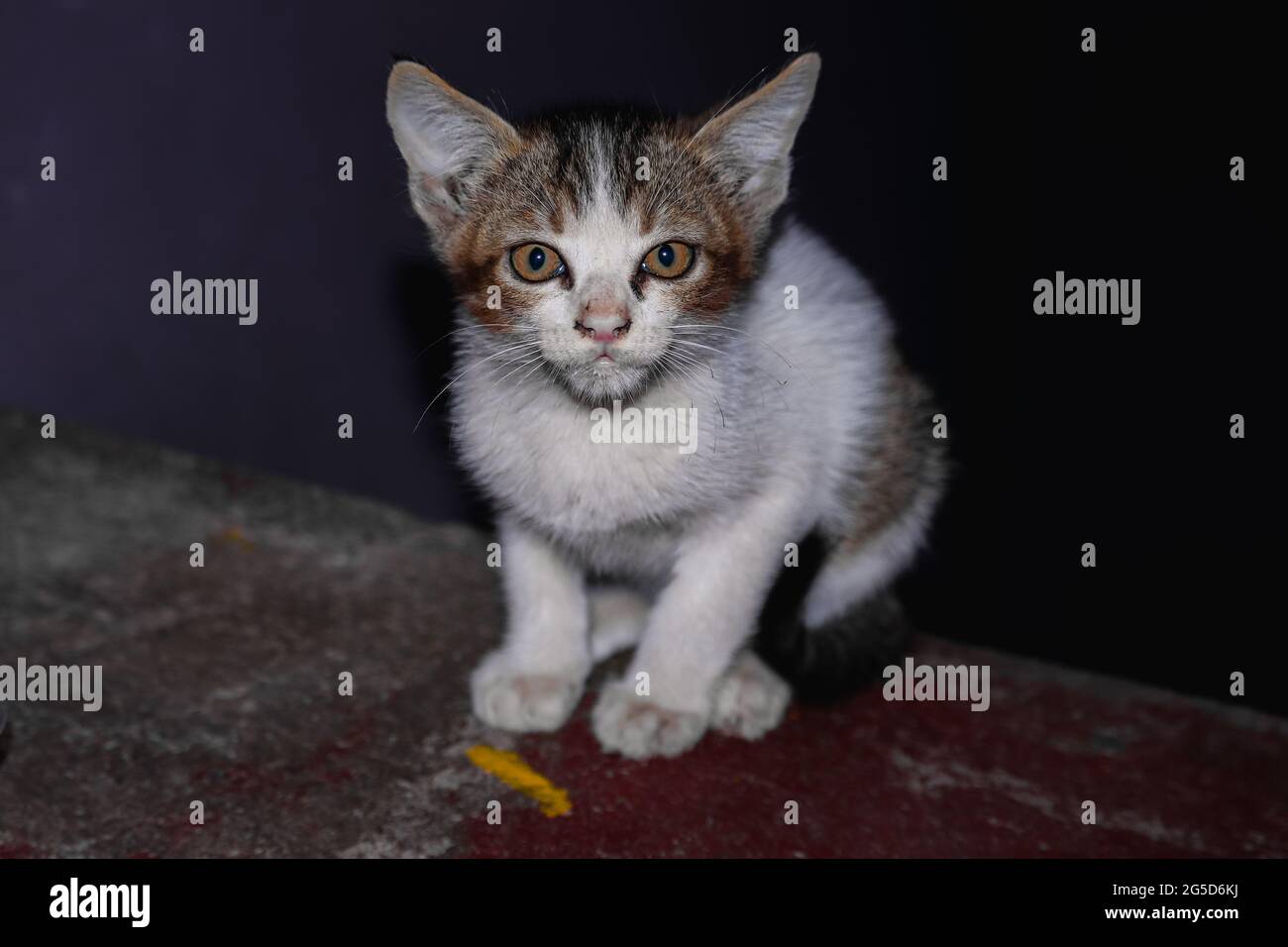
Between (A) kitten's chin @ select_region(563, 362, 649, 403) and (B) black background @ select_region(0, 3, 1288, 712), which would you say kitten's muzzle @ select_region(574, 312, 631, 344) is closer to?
(A) kitten's chin @ select_region(563, 362, 649, 403)

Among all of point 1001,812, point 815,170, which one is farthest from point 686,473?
point 815,170

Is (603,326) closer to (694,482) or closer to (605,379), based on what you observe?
(605,379)

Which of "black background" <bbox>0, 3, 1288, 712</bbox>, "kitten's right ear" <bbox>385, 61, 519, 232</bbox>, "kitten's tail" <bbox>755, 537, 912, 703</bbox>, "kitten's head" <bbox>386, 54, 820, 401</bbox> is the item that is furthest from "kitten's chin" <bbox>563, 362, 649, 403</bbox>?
"black background" <bbox>0, 3, 1288, 712</bbox>

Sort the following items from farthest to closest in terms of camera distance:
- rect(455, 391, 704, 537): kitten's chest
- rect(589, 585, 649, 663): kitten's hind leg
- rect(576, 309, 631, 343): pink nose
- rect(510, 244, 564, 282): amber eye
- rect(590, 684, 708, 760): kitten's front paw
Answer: rect(589, 585, 649, 663): kitten's hind leg < rect(590, 684, 708, 760): kitten's front paw < rect(455, 391, 704, 537): kitten's chest < rect(510, 244, 564, 282): amber eye < rect(576, 309, 631, 343): pink nose

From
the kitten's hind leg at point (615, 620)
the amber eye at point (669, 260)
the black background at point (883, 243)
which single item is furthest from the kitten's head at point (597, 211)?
the kitten's hind leg at point (615, 620)

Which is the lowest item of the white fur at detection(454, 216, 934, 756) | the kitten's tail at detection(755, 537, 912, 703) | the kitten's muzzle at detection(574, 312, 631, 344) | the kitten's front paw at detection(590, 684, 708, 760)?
the kitten's front paw at detection(590, 684, 708, 760)

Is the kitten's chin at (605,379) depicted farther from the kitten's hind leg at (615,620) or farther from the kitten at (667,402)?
the kitten's hind leg at (615,620)

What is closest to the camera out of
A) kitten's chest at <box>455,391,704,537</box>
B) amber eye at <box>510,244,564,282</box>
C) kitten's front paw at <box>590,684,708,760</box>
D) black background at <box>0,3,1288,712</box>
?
amber eye at <box>510,244,564,282</box>

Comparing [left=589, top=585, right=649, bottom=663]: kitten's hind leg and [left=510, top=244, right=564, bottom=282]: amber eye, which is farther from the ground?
[left=510, top=244, right=564, bottom=282]: amber eye
